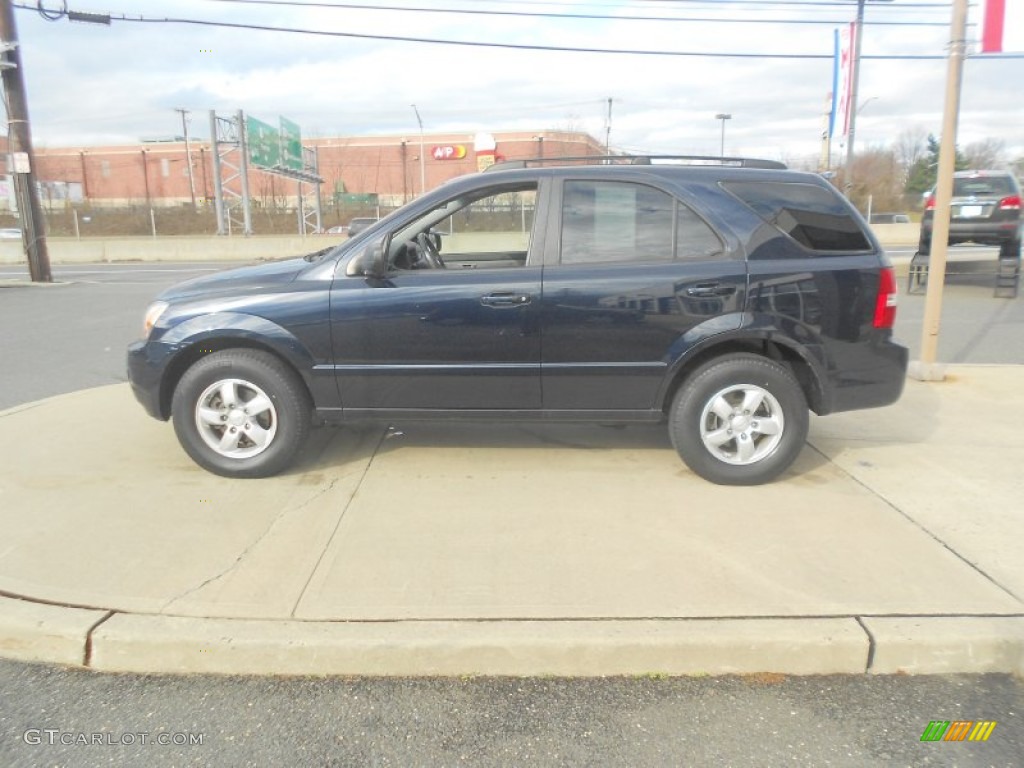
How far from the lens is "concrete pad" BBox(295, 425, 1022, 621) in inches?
120

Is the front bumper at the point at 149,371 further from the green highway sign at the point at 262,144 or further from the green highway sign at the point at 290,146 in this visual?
the green highway sign at the point at 290,146

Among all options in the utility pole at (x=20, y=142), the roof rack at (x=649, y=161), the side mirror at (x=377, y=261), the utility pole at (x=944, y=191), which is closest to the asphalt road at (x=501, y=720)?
the side mirror at (x=377, y=261)

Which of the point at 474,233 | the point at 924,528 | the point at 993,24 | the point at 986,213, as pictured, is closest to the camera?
the point at 924,528

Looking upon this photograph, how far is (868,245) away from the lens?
4.27 m

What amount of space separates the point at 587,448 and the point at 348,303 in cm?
185

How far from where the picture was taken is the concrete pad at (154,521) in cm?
317

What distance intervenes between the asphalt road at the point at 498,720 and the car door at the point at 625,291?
184cm

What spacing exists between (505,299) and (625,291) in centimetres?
→ 67

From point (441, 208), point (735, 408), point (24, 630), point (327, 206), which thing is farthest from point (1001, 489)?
point (327, 206)

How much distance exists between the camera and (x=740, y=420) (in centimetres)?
421

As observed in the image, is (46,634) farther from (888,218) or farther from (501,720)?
(888,218)

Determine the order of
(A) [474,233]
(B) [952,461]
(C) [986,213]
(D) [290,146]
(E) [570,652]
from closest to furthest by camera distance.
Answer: (E) [570,652] → (B) [952,461] → (A) [474,233] → (C) [986,213] → (D) [290,146]

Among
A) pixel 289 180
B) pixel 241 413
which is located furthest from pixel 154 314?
pixel 289 180

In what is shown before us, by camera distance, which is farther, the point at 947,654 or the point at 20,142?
the point at 20,142
